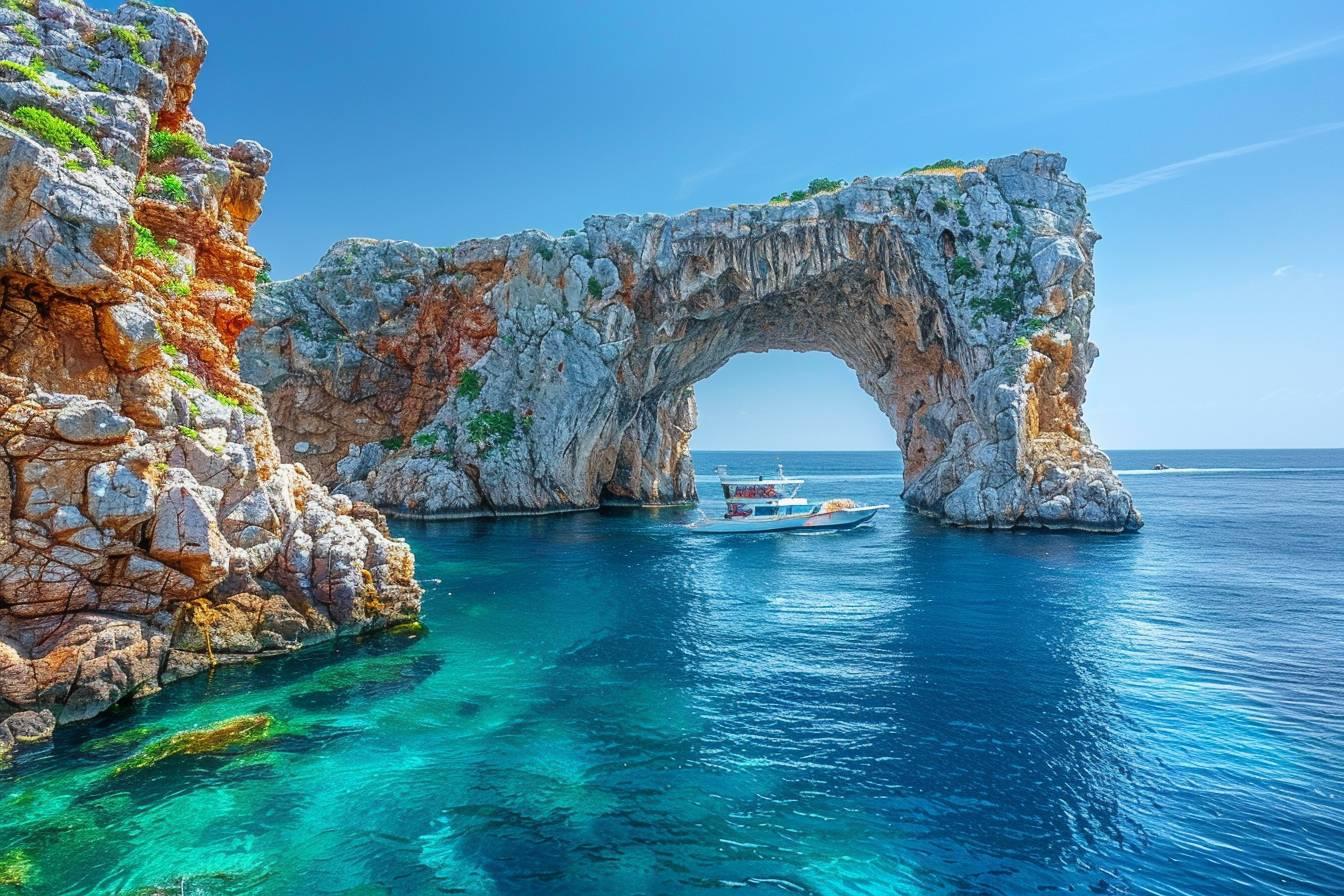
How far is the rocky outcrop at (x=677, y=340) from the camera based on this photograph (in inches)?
Answer: 1684

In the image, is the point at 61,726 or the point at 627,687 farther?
the point at 627,687

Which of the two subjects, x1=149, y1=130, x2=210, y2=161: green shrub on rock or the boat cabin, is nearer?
x1=149, y1=130, x2=210, y2=161: green shrub on rock

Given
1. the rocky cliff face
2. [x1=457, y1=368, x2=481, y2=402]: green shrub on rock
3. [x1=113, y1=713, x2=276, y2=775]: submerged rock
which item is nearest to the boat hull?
[x1=457, y1=368, x2=481, y2=402]: green shrub on rock

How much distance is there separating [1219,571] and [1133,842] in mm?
25811

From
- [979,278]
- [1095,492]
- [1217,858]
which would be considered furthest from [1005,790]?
[979,278]

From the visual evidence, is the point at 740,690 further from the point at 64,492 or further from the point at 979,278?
the point at 979,278

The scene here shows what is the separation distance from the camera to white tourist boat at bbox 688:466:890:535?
4300cm

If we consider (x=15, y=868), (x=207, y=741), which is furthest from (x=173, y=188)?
(x=15, y=868)

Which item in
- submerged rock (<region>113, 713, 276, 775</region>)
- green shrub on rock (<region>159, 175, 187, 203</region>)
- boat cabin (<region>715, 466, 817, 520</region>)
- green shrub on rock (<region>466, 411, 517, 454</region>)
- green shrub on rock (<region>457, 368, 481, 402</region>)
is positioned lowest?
submerged rock (<region>113, 713, 276, 775</region>)

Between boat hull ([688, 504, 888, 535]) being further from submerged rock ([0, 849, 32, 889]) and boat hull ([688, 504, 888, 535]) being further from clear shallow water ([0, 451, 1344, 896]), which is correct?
submerged rock ([0, 849, 32, 889])

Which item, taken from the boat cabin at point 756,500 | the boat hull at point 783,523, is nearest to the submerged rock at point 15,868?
the boat hull at point 783,523

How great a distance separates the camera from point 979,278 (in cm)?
4506

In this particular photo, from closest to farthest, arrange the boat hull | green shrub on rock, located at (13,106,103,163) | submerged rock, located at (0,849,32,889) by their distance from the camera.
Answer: submerged rock, located at (0,849,32,889), green shrub on rock, located at (13,106,103,163), the boat hull

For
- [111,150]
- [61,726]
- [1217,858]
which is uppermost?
[111,150]
